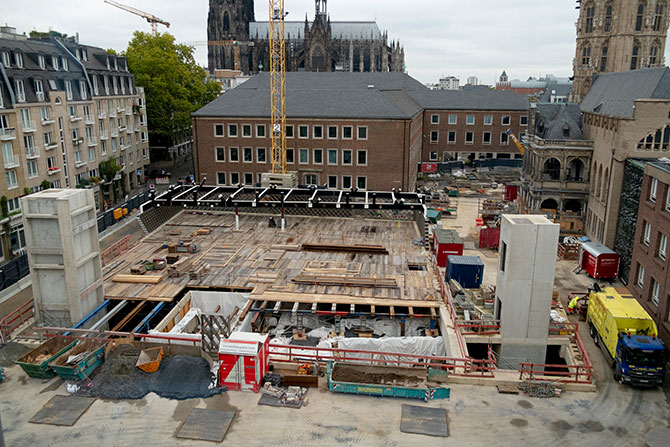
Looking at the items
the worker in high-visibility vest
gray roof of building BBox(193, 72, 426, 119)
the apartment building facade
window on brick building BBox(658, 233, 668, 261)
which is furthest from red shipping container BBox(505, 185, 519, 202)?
the apartment building facade

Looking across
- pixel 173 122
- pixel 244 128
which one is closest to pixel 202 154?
pixel 244 128

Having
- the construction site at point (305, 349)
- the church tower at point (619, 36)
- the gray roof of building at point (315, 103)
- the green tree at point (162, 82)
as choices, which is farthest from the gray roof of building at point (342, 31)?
the construction site at point (305, 349)

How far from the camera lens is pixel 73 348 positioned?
2250cm

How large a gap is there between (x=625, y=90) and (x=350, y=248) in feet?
99.8

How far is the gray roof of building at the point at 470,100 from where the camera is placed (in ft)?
287

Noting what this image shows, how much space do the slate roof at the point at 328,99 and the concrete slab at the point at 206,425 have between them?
4382 centimetres

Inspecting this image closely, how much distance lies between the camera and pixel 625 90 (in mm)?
47281

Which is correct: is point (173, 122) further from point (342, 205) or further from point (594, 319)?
point (594, 319)

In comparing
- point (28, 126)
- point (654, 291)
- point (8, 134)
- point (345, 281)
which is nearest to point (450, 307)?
point (345, 281)

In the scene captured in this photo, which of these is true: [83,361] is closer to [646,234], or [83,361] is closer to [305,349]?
[305,349]

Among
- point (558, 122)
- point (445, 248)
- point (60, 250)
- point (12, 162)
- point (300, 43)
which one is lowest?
point (445, 248)

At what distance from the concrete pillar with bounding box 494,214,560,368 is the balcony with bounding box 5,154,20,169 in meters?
39.8

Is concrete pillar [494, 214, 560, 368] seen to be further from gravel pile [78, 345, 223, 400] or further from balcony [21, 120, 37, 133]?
balcony [21, 120, 37, 133]

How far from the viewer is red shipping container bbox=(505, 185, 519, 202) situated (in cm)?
6412
